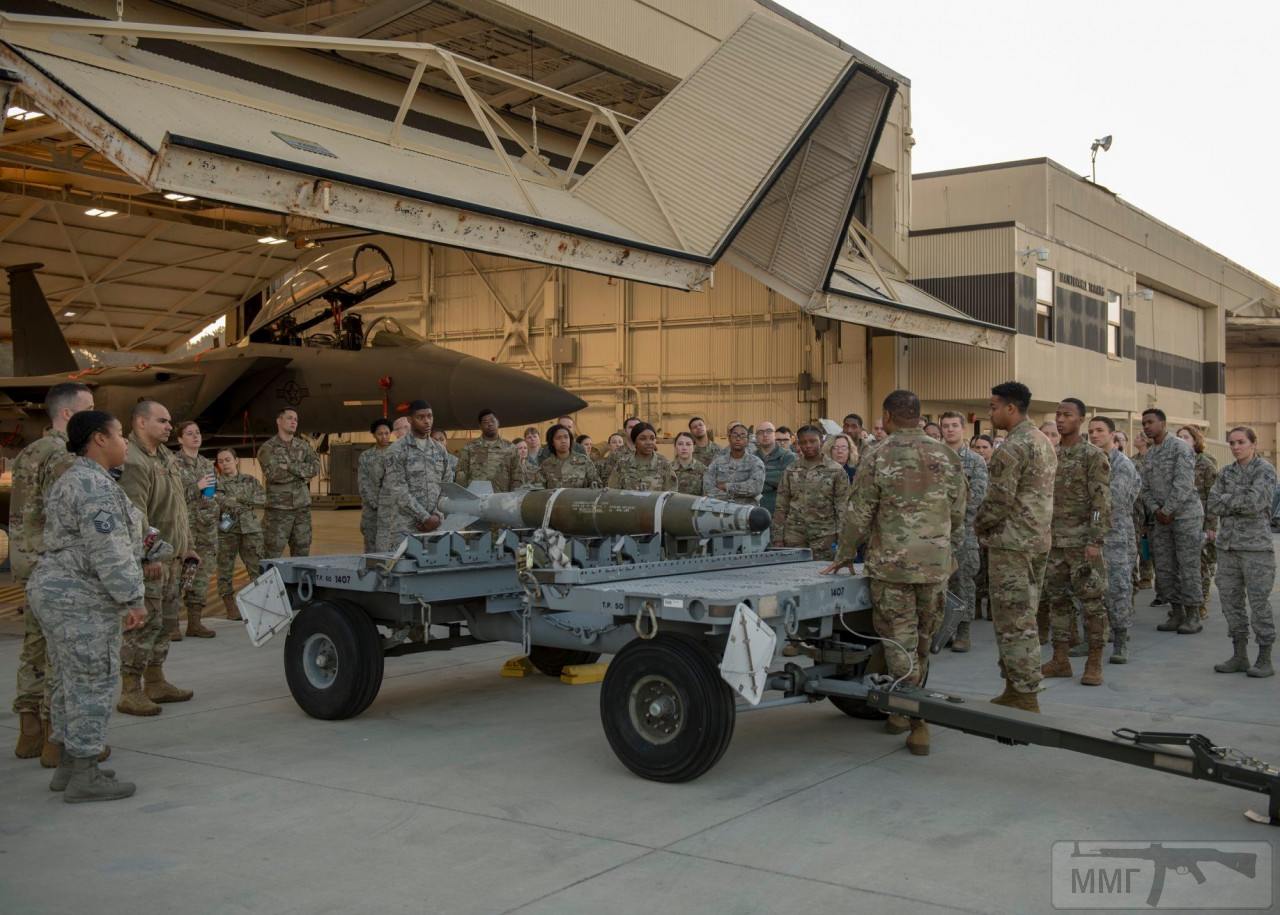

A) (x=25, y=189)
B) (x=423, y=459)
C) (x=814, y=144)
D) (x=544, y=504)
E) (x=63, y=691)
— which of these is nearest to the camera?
(x=63, y=691)

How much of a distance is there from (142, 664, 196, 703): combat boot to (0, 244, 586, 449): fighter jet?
8.77 meters

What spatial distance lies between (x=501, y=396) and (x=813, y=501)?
822 cm

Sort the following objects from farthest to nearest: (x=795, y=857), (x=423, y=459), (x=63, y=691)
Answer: (x=423, y=459), (x=63, y=691), (x=795, y=857)

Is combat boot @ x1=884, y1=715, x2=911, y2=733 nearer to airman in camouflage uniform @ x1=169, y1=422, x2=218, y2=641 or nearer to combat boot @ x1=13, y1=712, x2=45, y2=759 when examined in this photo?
combat boot @ x1=13, y1=712, x2=45, y2=759

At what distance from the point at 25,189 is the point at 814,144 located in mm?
13859

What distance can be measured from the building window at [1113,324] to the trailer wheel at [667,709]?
69.1ft

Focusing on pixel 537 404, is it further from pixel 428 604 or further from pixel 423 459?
pixel 428 604

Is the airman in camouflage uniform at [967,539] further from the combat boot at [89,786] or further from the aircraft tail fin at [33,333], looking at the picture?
the aircraft tail fin at [33,333]

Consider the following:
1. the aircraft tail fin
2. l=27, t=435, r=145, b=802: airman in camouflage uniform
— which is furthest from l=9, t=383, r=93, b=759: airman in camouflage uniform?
the aircraft tail fin

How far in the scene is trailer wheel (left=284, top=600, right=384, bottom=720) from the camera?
6184 mm

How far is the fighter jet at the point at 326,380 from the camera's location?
15430 mm

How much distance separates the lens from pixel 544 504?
6.83 meters

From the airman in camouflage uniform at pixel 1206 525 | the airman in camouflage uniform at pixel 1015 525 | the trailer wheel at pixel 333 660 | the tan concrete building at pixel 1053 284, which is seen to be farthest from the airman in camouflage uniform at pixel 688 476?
the tan concrete building at pixel 1053 284

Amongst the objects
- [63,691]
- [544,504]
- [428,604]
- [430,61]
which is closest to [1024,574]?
[544,504]
